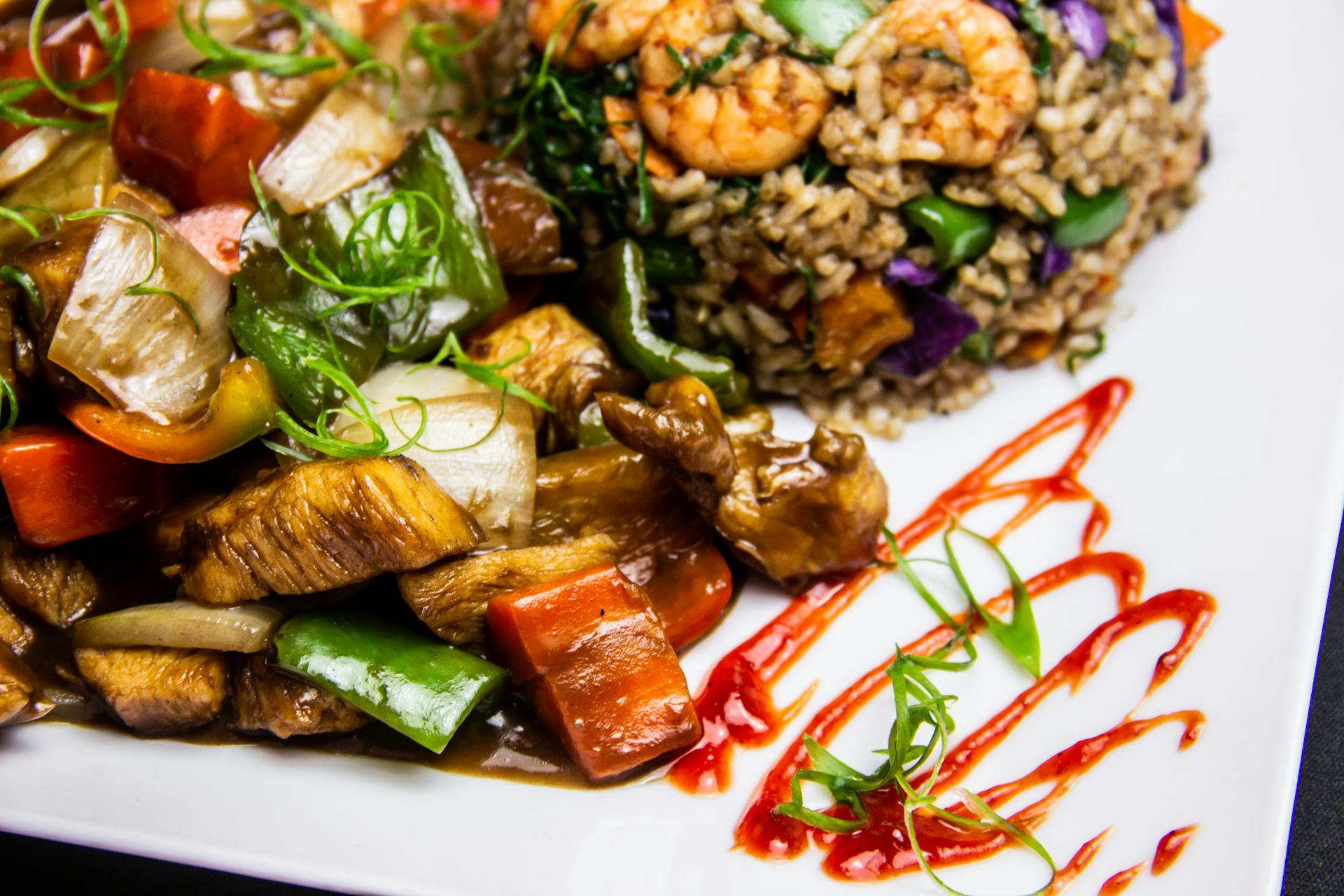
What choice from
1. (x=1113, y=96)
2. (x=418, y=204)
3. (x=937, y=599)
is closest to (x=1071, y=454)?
(x=937, y=599)

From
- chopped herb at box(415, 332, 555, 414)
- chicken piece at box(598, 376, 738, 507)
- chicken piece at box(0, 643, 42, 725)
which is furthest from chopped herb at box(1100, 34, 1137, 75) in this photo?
chicken piece at box(0, 643, 42, 725)

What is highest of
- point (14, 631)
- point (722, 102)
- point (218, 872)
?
point (722, 102)

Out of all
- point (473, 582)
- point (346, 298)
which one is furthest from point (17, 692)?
point (346, 298)

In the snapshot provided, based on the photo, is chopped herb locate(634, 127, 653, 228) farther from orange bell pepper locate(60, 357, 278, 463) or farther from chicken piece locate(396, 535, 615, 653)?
orange bell pepper locate(60, 357, 278, 463)

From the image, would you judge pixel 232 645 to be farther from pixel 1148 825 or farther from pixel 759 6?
pixel 759 6

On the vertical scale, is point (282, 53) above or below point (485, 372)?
above

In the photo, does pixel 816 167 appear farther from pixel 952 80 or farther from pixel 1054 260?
pixel 1054 260
